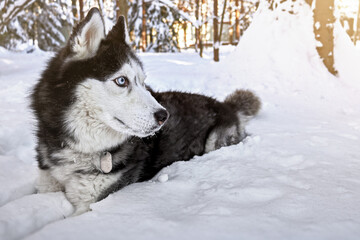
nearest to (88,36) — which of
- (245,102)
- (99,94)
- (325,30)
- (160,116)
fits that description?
(99,94)

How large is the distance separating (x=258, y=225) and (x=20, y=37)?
17.5 m

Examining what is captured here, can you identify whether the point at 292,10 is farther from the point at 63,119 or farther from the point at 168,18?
the point at 168,18

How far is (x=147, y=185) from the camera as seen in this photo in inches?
82.8

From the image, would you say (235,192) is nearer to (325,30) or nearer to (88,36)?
(88,36)

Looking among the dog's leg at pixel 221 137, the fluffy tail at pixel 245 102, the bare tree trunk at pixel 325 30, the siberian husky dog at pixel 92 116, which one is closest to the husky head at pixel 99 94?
the siberian husky dog at pixel 92 116

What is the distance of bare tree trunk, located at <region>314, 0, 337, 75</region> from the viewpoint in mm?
6223

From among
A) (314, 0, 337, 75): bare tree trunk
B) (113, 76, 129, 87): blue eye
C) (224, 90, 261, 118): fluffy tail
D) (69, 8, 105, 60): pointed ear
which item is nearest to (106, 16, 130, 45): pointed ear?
(69, 8, 105, 60): pointed ear

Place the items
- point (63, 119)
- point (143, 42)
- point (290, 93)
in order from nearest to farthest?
point (63, 119)
point (290, 93)
point (143, 42)

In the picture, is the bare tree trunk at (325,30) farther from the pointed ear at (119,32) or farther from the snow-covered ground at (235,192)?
the pointed ear at (119,32)

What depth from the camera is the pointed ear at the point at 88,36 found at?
2035mm

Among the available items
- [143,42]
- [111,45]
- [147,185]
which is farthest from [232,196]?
[143,42]

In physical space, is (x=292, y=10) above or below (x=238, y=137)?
above

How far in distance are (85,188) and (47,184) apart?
37cm

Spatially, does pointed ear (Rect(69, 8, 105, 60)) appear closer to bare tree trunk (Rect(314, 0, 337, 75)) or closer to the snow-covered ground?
the snow-covered ground
